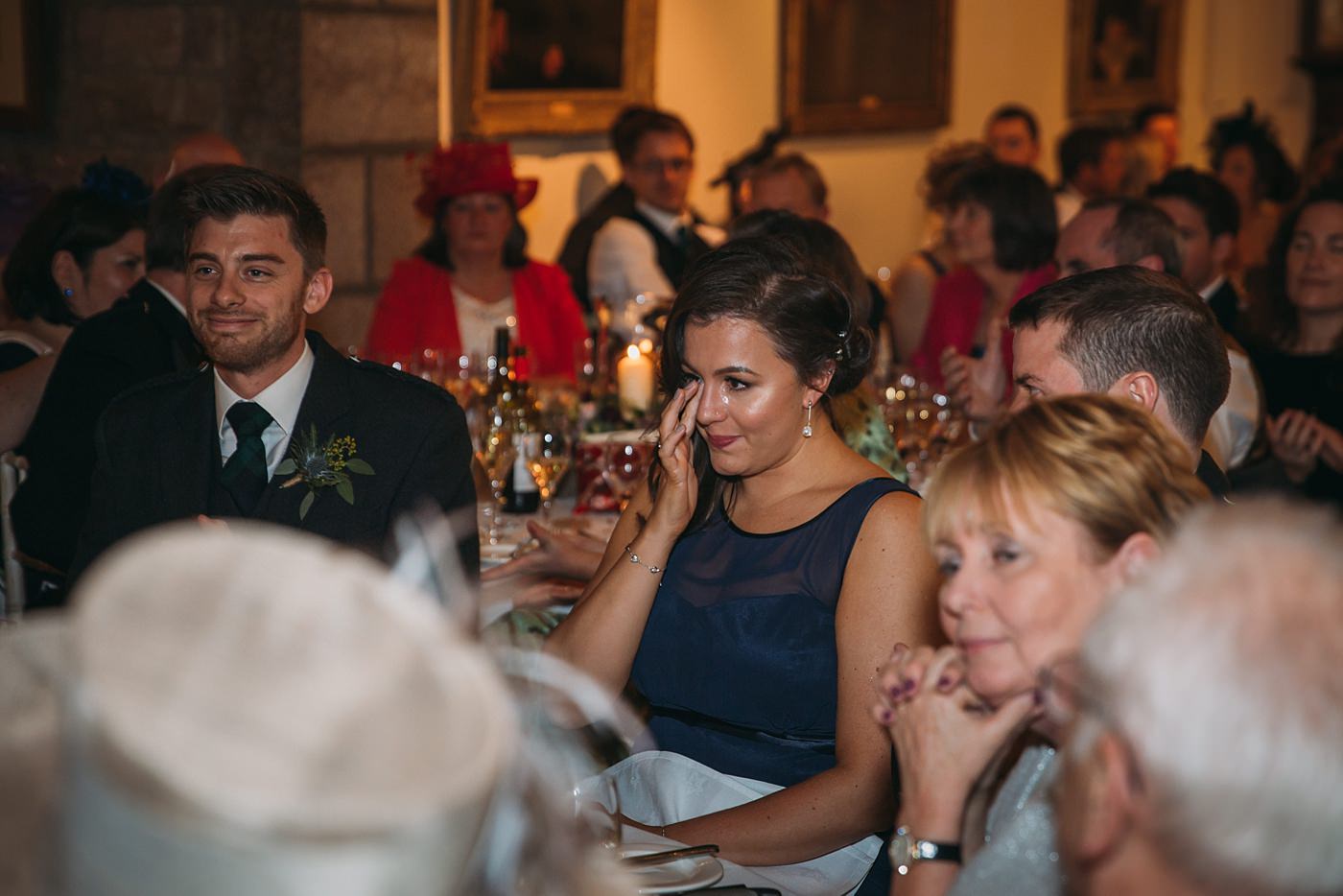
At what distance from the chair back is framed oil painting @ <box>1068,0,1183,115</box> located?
8027 millimetres

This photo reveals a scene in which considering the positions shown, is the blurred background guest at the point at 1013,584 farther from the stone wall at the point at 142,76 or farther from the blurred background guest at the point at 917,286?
the blurred background guest at the point at 917,286

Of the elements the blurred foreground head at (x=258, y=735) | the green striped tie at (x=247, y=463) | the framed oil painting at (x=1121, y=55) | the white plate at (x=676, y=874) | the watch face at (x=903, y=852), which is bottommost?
the white plate at (x=676, y=874)

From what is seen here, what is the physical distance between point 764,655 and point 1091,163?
5826 millimetres

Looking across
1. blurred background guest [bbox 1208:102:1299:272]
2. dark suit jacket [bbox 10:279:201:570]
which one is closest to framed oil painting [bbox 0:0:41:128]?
dark suit jacket [bbox 10:279:201:570]

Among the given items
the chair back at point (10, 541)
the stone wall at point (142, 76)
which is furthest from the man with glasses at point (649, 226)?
the chair back at point (10, 541)

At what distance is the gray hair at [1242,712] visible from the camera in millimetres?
938

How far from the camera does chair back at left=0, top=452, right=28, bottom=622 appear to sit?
3246 mm

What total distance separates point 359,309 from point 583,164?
183 cm

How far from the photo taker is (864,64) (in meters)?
8.36

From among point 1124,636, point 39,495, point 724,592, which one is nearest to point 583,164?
point 39,495

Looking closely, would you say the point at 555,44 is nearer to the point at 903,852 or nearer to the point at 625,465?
the point at 625,465

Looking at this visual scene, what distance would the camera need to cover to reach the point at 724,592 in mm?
2457

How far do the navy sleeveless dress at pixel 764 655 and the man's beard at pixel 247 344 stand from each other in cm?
86

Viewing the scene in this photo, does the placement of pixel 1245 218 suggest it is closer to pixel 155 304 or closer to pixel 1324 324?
pixel 1324 324
